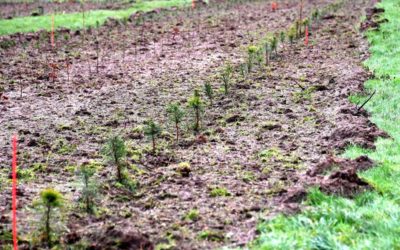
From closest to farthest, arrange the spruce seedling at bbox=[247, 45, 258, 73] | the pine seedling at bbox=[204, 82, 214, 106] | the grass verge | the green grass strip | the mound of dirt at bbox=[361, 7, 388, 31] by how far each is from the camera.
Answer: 1. the grass verge
2. the pine seedling at bbox=[204, 82, 214, 106]
3. the spruce seedling at bbox=[247, 45, 258, 73]
4. the mound of dirt at bbox=[361, 7, 388, 31]
5. the green grass strip

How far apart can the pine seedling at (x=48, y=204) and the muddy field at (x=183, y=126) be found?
0.15m

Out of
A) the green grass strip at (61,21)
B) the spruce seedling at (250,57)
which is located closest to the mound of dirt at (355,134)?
the spruce seedling at (250,57)

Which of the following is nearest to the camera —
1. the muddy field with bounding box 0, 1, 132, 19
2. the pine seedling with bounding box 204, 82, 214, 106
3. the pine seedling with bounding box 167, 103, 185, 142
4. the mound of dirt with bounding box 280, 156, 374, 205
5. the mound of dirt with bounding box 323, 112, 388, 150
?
the mound of dirt with bounding box 280, 156, 374, 205

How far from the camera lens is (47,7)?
77.9 ft

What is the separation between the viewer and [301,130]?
8.62 metres

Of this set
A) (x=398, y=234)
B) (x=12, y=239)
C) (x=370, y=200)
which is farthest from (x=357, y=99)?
(x=12, y=239)

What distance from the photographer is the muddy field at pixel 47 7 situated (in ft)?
71.7

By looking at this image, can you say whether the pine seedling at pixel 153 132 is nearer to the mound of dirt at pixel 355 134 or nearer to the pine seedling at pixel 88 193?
the pine seedling at pixel 88 193

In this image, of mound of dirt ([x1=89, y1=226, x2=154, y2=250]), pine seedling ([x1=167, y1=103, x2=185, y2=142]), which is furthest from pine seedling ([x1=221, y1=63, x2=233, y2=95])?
mound of dirt ([x1=89, y1=226, x2=154, y2=250])

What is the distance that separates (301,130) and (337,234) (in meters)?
3.18

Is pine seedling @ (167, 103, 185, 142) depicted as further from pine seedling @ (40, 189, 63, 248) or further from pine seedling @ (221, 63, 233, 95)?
pine seedling @ (40, 189, 63, 248)

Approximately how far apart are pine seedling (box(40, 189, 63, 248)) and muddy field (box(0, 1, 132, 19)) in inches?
622

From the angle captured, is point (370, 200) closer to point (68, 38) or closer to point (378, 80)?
point (378, 80)

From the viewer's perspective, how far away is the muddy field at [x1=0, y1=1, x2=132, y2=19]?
21841mm
